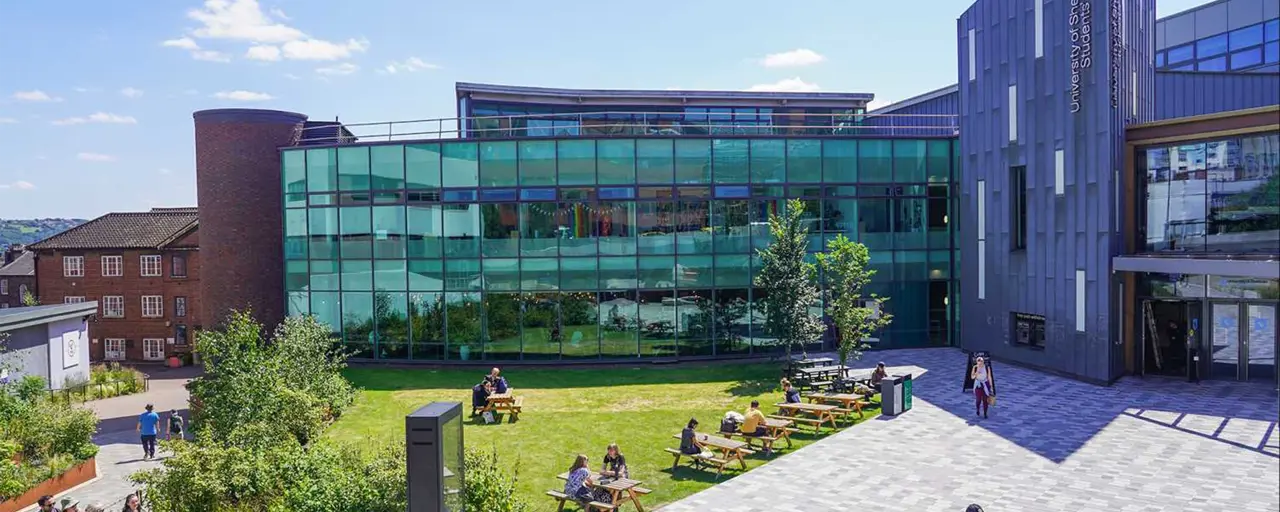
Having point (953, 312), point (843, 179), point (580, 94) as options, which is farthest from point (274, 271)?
point (953, 312)

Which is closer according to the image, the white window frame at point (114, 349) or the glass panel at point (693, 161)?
the glass panel at point (693, 161)

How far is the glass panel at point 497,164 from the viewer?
2973 centimetres

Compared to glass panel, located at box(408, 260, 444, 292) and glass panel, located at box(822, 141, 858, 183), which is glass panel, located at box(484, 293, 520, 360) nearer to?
glass panel, located at box(408, 260, 444, 292)

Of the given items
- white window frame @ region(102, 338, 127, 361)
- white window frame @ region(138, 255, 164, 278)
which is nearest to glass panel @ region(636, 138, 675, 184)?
white window frame @ region(138, 255, 164, 278)

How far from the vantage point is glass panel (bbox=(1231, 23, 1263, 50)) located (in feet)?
117

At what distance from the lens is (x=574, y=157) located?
29.6 m

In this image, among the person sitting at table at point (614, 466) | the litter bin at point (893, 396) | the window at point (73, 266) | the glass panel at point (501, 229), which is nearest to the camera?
the person sitting at table at point (614, 466)

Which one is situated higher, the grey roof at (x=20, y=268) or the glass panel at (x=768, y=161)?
the glass panel at (x=768, y=161)

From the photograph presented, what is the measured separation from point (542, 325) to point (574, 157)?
6364mm

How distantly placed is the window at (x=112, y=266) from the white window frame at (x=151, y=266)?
1.31 m

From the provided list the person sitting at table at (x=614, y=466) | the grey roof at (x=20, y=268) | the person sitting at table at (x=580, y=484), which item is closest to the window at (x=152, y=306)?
the grey roof at (x=20, y=268)

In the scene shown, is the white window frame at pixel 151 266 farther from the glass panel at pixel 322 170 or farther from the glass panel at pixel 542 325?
the glass panel at pixel 542 325

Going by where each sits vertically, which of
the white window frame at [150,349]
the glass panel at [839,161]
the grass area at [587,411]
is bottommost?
the white window frame at [150,349]

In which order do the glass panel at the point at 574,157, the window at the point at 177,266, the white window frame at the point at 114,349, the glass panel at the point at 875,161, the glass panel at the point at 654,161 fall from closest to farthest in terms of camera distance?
the glass panel at the point at 574,157
the glass panel at the point at 654,161
the glass panel at the point at 875,161
the window at the point at 177,266
the white window frame at the point at 114,349
